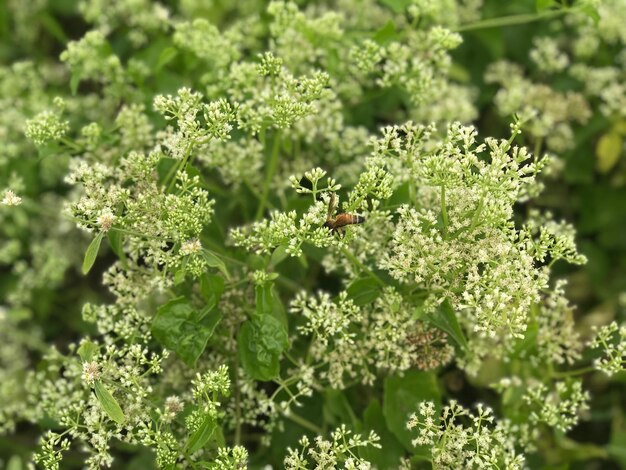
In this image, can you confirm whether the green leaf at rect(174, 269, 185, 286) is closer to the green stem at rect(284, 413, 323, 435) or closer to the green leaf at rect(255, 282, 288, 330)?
the green leaf at rect(255, 282, 288, 330)

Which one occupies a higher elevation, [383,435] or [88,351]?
[383,435]

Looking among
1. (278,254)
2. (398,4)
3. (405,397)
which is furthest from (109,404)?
(398,4)

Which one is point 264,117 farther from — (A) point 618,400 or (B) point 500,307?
(A) point 618,400

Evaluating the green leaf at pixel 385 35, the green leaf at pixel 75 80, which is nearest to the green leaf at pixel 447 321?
the green leaf at pixel 385 35

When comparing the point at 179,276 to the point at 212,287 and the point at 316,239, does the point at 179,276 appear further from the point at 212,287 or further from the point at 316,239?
the point at 316,239

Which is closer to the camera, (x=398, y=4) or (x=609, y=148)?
(x=398, y=4)

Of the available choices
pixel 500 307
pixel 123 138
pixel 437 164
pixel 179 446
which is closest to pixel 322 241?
pixel 437 164

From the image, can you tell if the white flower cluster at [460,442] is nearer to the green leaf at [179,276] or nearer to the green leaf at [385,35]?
the green leaf at [179,276]
